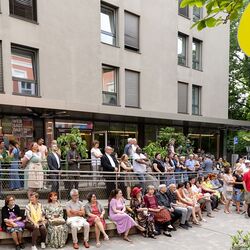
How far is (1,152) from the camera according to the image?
333 inches

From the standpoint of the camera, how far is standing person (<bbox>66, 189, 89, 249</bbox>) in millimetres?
7144

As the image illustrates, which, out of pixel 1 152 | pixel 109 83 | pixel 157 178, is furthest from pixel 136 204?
pixel 109 83

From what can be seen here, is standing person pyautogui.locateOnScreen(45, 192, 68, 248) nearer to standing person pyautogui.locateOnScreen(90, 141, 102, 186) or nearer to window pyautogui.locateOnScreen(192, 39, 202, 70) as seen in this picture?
standing person pyautogui.locateOnScreen(90, 141, 102, 186)

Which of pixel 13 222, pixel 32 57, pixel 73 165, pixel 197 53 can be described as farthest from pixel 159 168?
pixel 197 53

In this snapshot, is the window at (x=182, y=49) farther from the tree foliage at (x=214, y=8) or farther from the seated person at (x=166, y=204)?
the tree foliage at (x=214, y=8)

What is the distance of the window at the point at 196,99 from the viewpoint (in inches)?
788

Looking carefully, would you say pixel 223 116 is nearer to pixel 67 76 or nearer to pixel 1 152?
pixel 67 76

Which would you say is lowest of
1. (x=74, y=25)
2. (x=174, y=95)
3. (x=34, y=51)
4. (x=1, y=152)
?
(x=1, y=152)

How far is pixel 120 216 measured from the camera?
7.78 m

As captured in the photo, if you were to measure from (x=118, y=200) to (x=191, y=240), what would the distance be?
2.28 m

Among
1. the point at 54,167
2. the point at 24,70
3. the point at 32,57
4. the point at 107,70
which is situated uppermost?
the point at 32,57

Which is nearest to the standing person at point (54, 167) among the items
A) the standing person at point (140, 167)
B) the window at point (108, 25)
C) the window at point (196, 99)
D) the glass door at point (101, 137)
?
the standing person at point (140, 167)

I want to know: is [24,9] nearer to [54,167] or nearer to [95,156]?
[95,156]

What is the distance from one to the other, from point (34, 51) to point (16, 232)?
7706 millimetres
